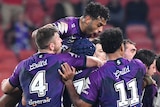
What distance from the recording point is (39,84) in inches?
236

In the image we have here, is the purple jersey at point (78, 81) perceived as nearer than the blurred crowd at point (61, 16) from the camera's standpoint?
Yes

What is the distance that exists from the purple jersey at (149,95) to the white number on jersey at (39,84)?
101 centimetres

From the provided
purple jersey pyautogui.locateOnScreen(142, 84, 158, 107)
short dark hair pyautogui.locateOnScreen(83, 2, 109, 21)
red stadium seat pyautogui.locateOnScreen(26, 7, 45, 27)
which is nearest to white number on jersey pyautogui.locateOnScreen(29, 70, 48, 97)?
short dark hair pyautogui.locateOnScreen(83, 2, 109, 21)

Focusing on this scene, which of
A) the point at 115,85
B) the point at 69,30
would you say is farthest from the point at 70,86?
the point at 69,30

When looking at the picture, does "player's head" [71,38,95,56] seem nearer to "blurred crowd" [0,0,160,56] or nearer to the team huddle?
the team huddle

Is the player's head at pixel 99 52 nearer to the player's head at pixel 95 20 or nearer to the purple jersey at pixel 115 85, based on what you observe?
the player's head at pixel 95 20

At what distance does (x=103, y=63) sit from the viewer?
606cm

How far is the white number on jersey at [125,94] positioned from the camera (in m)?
5.95

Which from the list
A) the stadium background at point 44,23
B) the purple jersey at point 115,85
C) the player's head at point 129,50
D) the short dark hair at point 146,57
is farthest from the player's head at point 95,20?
the stadium background at point 44,23

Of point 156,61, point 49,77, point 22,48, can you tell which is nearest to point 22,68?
point 49,77

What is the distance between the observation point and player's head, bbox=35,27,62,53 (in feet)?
19.6

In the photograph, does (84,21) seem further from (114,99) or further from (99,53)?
(114,99)

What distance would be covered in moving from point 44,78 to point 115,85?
600 mm

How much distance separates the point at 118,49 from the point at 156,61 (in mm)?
598
